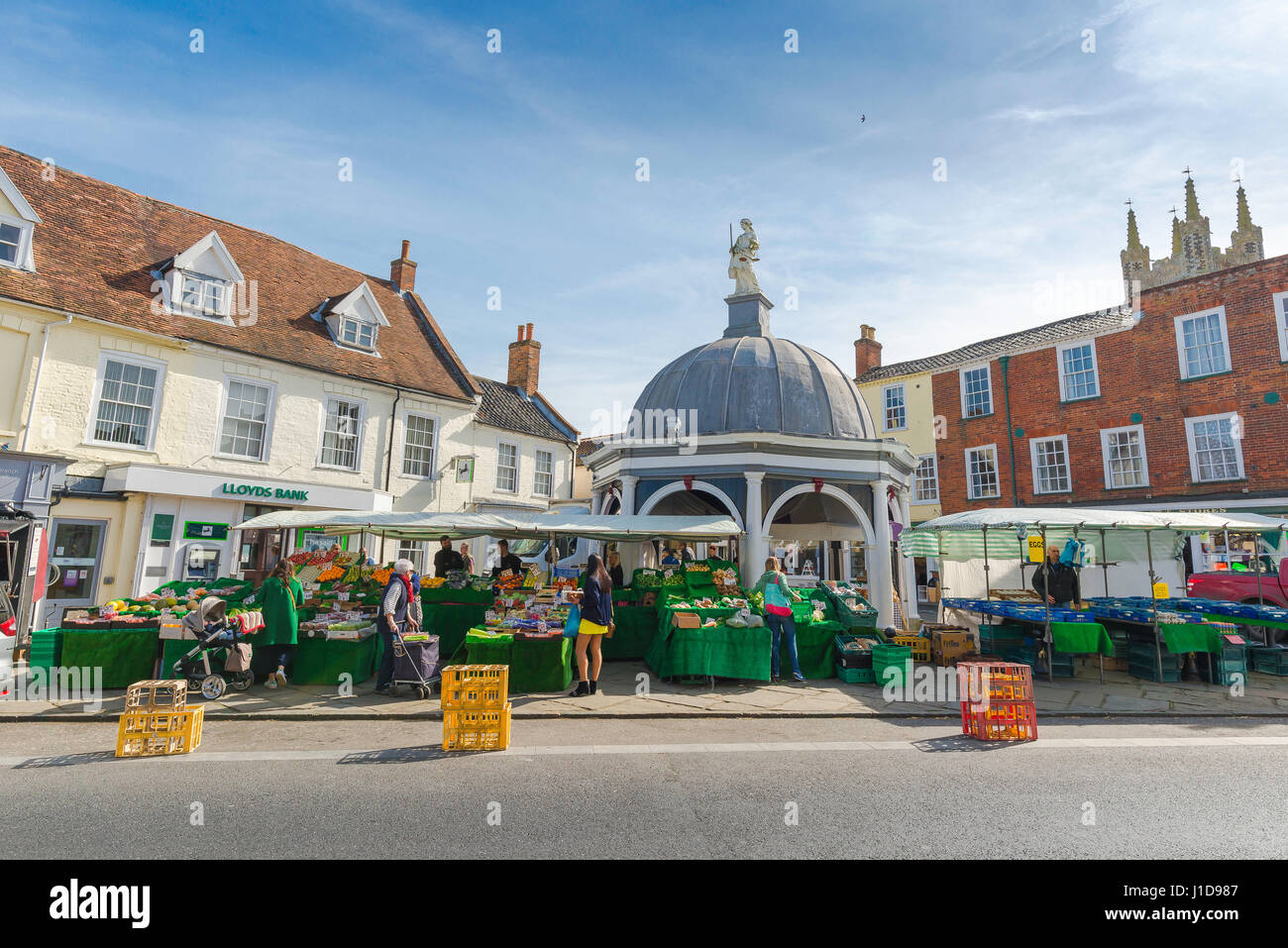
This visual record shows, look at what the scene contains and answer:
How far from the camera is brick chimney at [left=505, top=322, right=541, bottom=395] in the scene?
1093 inches

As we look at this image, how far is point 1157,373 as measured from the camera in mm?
21875

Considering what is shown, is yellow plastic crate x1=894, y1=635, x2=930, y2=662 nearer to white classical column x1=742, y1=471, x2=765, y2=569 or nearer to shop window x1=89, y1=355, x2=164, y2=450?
white classical column x1=742, y1=471, x2=765, y2=569

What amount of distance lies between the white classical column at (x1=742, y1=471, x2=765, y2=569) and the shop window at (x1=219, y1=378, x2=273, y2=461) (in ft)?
42.0

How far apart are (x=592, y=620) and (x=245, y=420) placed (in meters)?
12.9

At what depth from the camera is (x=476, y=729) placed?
6887 millimetres

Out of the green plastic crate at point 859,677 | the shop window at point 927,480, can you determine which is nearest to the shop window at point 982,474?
the shop window at point 927,480

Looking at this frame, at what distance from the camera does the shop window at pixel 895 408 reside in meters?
28.9

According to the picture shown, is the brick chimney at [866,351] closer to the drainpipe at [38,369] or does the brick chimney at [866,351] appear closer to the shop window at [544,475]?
the shop window at [544,475]

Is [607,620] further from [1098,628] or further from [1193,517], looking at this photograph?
[1193,517]

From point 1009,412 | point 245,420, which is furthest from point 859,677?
point 1009,412

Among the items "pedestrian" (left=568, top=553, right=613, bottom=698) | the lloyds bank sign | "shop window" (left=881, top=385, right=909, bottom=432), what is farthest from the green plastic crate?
"shop window" (left=881, top=385, right=909, bottom=432)

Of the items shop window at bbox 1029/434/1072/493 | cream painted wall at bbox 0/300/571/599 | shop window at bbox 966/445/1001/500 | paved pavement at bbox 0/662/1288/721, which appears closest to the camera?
paved pavement at bbox 0/662/1288/721
